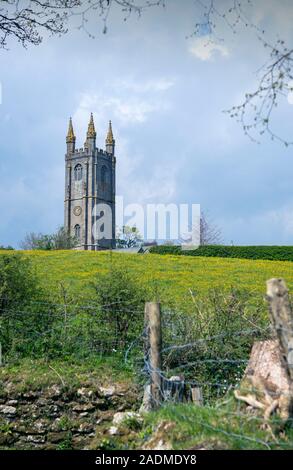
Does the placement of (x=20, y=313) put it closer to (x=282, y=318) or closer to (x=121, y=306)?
(x=121, y=306)

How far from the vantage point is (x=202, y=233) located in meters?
62.4

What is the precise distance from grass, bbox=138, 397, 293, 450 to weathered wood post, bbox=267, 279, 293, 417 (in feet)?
1.96

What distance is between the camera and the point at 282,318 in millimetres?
5426

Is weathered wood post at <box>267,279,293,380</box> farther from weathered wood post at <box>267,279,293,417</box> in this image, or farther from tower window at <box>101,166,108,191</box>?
tower window at <box>101,166,108,191</box>

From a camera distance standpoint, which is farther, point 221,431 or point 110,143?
point 110,143

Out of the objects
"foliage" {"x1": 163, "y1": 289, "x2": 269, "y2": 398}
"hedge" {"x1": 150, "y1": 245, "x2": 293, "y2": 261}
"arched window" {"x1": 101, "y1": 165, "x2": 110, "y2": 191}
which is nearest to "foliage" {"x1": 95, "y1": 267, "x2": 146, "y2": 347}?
"foliage" {"x1": 163, "y1": 289, "x2": 269, "y2": 398}

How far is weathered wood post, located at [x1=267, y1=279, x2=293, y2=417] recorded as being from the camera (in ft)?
17.7

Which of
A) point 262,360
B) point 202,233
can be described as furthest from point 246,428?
point 202,233

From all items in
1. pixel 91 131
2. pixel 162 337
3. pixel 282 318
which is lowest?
pixel 162 337

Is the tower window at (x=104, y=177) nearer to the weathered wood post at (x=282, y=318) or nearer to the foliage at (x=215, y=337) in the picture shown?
the foliage at (x=215, y=337)

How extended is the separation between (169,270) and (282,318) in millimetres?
18698

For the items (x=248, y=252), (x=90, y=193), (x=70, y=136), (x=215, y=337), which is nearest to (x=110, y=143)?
(x=70, y=136)
